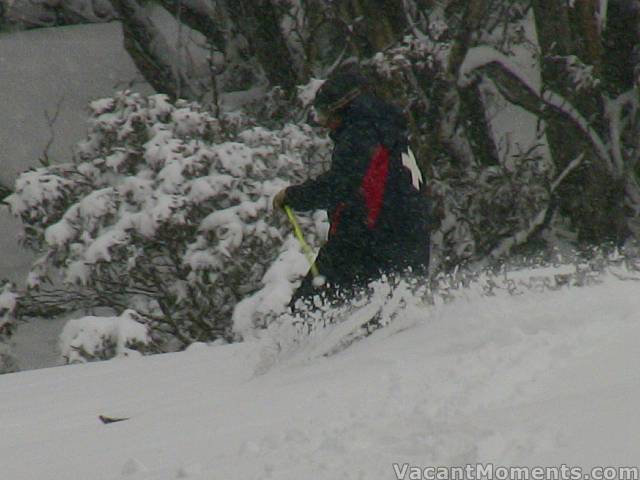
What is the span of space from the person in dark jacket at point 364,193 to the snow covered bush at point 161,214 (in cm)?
307

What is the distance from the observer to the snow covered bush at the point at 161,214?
8.44 m

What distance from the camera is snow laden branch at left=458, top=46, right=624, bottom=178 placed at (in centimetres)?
1148

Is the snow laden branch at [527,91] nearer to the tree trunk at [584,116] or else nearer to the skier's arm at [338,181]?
the tree trunk at [584,116]

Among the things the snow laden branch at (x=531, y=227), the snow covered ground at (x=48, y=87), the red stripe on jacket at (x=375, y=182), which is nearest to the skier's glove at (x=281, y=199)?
the red stripe on jacket at (x=375, y=182)

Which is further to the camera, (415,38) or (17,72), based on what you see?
(17,72)

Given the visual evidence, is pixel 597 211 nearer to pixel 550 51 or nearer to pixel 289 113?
pixel 550 51

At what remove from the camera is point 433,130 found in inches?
449

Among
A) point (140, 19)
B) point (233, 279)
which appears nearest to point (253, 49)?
point (140, 19)

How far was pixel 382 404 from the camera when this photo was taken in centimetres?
351

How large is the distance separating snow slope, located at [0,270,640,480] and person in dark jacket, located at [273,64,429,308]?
1.02 feet

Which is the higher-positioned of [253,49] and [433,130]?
[253,49]

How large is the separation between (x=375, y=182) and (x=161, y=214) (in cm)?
350

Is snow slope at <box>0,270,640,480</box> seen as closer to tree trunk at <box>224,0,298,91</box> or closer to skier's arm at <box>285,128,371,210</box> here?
skier's arm at <box>285,128,371,210</box>

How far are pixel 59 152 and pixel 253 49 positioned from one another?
382cm
